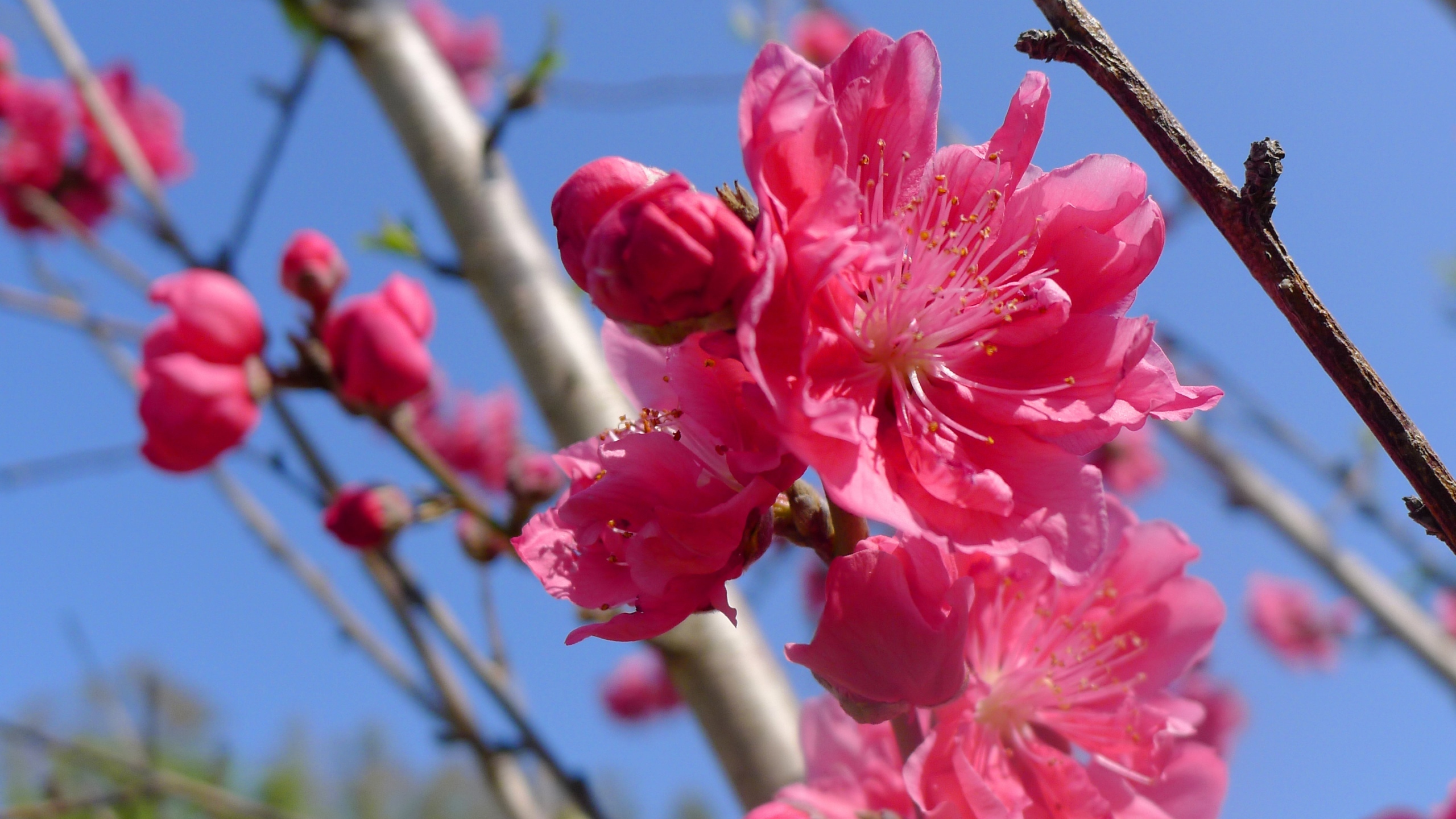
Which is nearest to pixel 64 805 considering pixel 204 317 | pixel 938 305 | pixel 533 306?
pixel 204 317

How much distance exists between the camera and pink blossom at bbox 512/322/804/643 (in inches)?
27.6

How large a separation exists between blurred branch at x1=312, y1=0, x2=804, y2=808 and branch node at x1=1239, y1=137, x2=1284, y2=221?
38.8 inches

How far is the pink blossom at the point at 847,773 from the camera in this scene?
900 mm

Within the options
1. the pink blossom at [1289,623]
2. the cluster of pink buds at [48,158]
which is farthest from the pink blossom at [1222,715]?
the cluster of pink buds at [48,158]

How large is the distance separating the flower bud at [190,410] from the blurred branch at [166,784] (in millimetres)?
869

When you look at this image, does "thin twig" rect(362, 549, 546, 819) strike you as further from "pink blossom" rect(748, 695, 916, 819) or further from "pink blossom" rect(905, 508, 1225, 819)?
"pink blossom" rect(905, 508, 1225, 819)

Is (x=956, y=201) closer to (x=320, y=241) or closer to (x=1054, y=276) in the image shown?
(x=1054, y=276)

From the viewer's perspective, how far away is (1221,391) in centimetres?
75

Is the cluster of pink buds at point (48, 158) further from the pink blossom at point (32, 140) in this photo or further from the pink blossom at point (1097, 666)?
the pink blossom at point (1097, 666)

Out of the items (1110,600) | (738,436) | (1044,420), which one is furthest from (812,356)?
(1110,600)

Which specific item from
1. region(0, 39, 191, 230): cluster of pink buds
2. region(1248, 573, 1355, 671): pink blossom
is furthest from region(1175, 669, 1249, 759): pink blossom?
region(0, 39, 191, 230): cluster of pink buds

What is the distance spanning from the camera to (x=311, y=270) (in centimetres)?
163

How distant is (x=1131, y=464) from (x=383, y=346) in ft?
13.0

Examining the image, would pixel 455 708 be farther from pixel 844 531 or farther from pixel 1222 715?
pixel 1222 715
